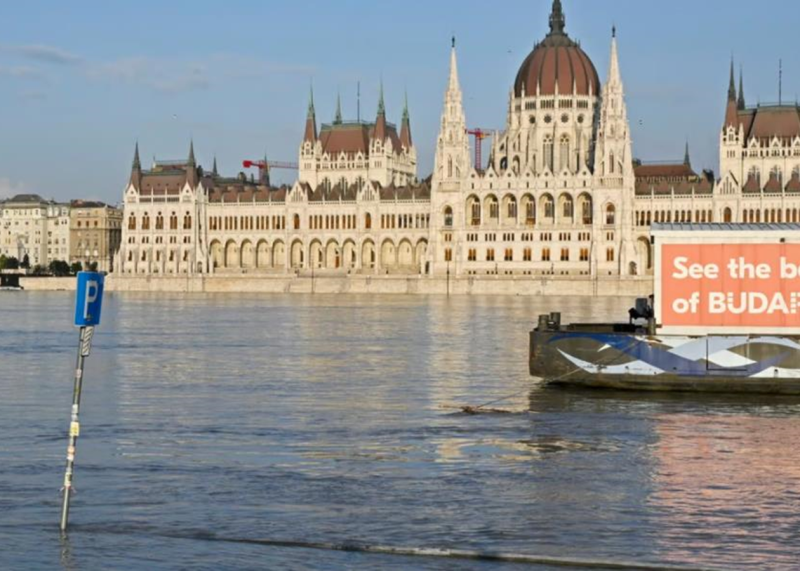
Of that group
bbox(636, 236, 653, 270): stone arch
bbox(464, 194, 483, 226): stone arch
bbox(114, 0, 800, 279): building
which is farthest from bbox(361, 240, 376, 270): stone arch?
bbox(636, 236, 653, 270): stone arch

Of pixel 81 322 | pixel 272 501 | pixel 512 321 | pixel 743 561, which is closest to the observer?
pixel 743 561

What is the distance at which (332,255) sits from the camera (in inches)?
6806

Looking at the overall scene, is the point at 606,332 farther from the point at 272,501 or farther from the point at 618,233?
the point at 618,233

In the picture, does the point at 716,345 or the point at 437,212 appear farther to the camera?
the point at 437,212

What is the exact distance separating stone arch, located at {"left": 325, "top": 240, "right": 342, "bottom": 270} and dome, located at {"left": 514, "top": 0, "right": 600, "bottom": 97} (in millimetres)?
28059

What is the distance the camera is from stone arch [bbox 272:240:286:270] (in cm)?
17550

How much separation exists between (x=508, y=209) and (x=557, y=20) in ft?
90.5

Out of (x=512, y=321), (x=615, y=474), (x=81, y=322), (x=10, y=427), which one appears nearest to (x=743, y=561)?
(x=615, y=474)

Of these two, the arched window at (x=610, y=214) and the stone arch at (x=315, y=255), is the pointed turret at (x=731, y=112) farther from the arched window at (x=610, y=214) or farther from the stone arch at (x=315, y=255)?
Answer: the stone arch at (x=315, y=255)

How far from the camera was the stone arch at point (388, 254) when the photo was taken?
170 metres

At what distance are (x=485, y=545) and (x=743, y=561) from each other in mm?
2599

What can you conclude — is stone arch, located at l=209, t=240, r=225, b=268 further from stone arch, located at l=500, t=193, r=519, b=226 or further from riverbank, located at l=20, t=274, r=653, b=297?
stone arch, located at l=500, t=193, r=519, b=226

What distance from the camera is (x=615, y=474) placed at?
19250 mm

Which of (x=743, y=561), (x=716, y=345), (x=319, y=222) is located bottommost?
(x=743, y=561)
